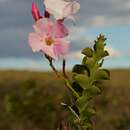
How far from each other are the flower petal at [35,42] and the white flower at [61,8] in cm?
9

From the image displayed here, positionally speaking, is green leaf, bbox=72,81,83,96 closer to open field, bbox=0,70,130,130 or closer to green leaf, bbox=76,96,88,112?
green leaf, bbox=76,96,88,112

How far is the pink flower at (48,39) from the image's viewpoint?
173cm

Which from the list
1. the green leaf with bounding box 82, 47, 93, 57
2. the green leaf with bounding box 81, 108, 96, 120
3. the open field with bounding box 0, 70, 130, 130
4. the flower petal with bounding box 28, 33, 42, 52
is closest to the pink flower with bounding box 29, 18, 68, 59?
the flower petal with bounding box 28, 33, 42, 52

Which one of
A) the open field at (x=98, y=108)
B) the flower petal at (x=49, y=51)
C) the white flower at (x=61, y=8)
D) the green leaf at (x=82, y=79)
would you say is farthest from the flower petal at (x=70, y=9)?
the open field at (x=98, y=108)

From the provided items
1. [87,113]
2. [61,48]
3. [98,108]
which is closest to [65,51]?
[61,48]

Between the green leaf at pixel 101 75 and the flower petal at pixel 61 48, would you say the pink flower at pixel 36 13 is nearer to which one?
the flower petal at pixel 61 48

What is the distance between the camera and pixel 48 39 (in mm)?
1793

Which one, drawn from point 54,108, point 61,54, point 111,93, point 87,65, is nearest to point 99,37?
point 87,65

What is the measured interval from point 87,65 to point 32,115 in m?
12.0

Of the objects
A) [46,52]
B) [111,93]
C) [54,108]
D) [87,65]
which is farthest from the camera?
[111,93]

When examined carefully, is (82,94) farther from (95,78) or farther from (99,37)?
(99,37)

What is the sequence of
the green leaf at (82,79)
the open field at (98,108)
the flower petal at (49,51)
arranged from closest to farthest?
the flower petal at (49,51)
the green leaf at (82,79)
the open field at (98,108)

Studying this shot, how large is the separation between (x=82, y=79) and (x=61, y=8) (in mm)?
243

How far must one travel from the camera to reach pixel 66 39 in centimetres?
174
